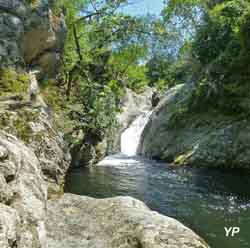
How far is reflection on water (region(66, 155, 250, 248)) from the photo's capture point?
940 cm

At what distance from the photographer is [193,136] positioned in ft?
75.9

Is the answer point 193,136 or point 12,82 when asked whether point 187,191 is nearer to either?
point 12,82

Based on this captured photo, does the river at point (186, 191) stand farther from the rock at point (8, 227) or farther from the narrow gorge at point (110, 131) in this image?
the rock at point (8, 227)

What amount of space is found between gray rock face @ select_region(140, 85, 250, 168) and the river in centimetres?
127

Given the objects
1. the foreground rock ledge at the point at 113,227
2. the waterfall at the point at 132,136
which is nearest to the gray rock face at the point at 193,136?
the waterfall at the point at 132,136

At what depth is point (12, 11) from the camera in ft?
43.6

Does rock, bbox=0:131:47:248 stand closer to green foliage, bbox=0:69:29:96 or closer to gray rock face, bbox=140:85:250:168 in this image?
green foliage, bbox=0:69:29:96

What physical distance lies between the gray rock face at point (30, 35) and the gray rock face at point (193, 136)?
31.0 feet

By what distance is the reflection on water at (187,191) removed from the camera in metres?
9.40

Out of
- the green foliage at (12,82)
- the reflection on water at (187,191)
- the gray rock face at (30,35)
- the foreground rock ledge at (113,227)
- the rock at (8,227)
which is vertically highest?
the gray rock face at (30,35)

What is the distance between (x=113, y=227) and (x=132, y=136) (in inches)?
1009

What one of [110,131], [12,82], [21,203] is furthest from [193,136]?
[21,203]

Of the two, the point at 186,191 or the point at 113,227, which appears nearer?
the point at 113,227

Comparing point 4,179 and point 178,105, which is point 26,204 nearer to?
point 4,179
